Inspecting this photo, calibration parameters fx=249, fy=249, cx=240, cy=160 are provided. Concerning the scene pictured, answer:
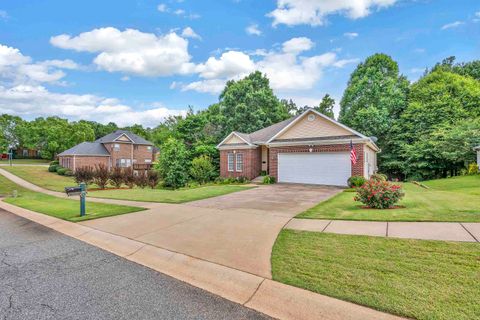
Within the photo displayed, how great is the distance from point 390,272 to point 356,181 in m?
12.4

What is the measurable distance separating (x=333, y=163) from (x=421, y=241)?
41.1 feet

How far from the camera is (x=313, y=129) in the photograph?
18.0 metres

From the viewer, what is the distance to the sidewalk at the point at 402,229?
4.85 meters

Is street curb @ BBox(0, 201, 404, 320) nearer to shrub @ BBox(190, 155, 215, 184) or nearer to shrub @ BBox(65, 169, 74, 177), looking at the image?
shrub @ BBox(190, 155, 215, 184)

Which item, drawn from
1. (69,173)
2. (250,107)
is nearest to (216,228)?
(250,107)

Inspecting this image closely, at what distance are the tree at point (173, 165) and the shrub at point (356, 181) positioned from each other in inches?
629

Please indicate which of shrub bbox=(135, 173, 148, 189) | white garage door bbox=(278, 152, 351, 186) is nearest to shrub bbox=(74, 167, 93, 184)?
shrub bbox=(135, 173, 148, 189)

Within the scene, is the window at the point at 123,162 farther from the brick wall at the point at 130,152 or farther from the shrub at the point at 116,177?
the shrub at the point at 116,177

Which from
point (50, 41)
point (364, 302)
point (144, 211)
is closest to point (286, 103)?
point (50, 41)

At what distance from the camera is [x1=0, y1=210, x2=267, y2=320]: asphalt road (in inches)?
118

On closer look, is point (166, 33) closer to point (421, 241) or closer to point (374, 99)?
point (421, 241)

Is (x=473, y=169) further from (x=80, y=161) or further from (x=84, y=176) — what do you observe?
(x=80, y=161)

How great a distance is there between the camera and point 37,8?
1322cm

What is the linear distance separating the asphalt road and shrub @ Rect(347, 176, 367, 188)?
13.8 meters
